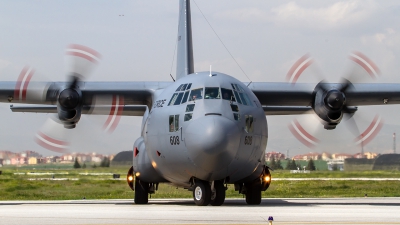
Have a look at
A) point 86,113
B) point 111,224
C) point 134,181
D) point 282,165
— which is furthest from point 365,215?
point 282,165

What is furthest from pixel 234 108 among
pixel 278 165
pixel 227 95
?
pixel 278 165

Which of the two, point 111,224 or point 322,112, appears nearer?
point 111,224

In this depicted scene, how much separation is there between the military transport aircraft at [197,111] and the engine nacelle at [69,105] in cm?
3

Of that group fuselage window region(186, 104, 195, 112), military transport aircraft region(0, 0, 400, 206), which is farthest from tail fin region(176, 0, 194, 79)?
fuselage window region(186, 104, 195, 112)

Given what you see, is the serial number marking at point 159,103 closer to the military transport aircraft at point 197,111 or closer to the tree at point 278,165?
the military transport aircraft at point 197,111

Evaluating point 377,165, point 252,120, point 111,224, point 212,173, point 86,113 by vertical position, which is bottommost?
point 111,224

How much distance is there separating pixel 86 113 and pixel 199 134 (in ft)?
23.4

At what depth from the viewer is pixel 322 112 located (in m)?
→ 21.9

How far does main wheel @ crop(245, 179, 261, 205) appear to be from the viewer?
20641mm

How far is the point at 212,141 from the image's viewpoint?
16.7m

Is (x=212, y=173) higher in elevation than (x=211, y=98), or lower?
lower

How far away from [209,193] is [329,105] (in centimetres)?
573

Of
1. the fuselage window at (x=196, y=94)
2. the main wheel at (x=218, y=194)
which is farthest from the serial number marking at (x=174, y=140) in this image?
the main wheel at (x=218, y=194)

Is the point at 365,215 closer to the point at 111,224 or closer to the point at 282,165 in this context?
the point at 111,224
